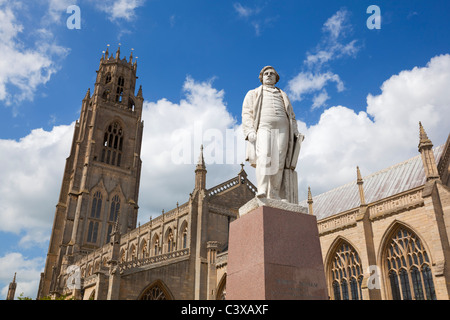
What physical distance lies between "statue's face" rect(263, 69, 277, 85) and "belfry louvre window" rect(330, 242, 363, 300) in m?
18.9

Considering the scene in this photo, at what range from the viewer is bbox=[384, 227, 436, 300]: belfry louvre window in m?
20.0

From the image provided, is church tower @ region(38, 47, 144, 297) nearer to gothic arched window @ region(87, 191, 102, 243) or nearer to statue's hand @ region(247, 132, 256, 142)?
gothic arched window @ region(87, 191, 102, 243)

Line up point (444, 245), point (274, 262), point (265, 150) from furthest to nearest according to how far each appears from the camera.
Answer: point (444, 245) → point (265, 150) → point (274, 262)

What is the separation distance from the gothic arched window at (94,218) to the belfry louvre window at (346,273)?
123 feet

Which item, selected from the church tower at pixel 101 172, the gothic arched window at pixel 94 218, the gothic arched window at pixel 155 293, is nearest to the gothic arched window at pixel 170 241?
the gothic arched window at pixel 155 293

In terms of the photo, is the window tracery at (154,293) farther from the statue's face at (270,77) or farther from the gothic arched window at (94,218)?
the gothic arched window at (94,218)

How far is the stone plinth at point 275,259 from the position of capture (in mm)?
5582

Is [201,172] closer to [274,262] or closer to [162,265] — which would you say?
[162,265]

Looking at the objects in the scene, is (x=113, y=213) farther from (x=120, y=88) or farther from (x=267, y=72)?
(x=267, y=72)

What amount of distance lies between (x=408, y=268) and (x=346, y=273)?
4287 millimetres

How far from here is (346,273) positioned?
24.2 metres

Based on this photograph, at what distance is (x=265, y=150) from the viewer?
6.89 m
